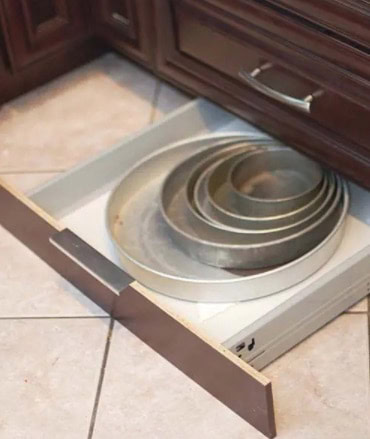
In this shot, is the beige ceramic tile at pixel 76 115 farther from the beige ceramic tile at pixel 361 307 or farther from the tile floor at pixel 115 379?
the beige ceramic tile at pixel 361 307

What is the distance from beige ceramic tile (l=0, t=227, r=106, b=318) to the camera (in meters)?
1.49

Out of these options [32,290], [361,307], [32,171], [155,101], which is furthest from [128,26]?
[361,307]

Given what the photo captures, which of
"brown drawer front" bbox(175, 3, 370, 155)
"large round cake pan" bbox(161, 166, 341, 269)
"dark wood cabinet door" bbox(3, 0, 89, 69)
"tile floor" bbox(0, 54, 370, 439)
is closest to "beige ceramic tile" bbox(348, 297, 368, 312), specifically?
"tile floor" bbox(0, 54, 370, 439)

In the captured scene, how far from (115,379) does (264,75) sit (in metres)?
0.54

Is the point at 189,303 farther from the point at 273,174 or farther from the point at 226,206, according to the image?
the point at 273,174

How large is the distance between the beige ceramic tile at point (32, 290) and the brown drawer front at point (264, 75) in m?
0.45

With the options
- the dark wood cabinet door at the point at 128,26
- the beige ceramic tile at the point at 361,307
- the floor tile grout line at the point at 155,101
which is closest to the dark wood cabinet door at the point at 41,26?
the dark wood cabinet door at the point at 128,26

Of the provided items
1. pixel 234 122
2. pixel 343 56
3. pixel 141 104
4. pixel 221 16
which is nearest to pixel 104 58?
pixel 141 104

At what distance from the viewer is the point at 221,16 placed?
4.95 ft

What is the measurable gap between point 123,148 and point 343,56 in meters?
0.47

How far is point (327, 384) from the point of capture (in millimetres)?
1338

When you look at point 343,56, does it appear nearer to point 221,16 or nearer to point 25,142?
point 221,16

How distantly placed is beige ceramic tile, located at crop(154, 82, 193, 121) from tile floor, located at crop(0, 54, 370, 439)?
43 centimetres

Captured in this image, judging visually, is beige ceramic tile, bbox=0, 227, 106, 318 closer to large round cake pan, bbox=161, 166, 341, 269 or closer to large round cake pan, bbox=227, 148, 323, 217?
large round cake pan, bbox=161, 166, 341, 269
